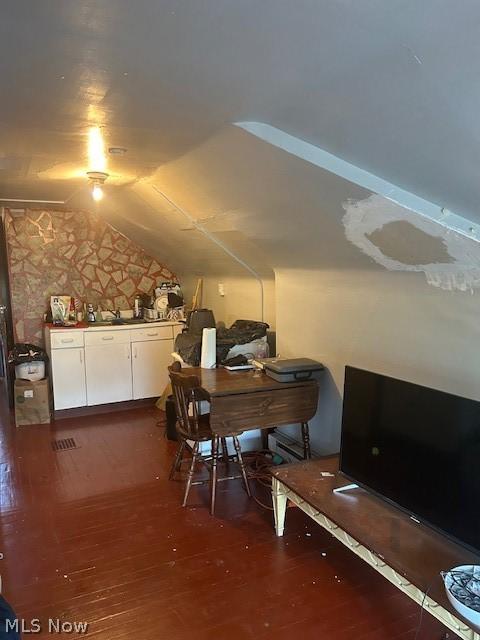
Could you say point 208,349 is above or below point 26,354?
above

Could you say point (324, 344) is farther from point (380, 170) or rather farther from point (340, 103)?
point (340, 103)

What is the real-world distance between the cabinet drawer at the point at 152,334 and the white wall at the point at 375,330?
1723mm

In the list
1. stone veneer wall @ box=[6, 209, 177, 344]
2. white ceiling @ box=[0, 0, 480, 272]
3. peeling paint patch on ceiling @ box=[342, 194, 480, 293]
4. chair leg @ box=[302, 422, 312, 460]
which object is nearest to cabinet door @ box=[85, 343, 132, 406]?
stone veneer wall @ box=[6, 209, 177, 344]

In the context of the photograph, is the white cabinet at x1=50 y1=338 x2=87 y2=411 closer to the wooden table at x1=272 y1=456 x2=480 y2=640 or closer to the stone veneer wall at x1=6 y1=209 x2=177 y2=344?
the stone veneer wall at x1=6 y1=209 x2=177 y2=344

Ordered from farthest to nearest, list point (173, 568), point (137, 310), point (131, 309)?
point (131, 309) < point (137, 310) < point (173, 568)

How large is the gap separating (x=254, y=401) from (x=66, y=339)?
2431mm

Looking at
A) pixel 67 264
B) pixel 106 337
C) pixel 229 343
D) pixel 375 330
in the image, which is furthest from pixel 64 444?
pixel 375 330

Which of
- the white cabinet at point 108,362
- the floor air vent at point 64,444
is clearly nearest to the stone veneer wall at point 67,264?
the white cabinet at point 108,362

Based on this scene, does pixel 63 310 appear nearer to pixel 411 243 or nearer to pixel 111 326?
pixel 111 326

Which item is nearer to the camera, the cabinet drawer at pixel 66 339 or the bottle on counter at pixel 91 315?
the cabinet drawer at pixel 66 339

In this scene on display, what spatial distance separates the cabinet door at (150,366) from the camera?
5.03 metres

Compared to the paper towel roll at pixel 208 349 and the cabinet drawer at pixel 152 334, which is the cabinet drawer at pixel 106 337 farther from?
the paper towel roll at pixel 208 349

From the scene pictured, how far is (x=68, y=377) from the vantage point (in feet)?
15.5

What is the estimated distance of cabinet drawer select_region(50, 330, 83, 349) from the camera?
466 cm
